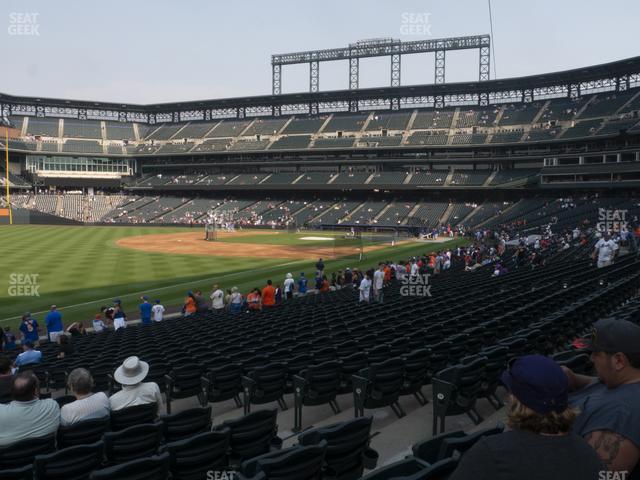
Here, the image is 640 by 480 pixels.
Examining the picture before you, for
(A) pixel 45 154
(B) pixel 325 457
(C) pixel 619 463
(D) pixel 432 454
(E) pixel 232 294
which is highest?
(A) pixel 45 154

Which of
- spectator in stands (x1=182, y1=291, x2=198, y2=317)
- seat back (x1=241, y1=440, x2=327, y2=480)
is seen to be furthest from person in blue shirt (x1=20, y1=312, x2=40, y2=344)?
seat back (x1=241, y1=440, x2=327, y2=480)

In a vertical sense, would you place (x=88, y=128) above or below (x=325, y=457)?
above

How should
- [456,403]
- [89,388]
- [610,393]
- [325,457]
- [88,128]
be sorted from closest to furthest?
[610,393] → [325,457] → [89,388] → [456,403] → [88,128]

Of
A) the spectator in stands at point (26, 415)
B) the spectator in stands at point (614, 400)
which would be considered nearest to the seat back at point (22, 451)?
the spectator in stands at point (26, 415)

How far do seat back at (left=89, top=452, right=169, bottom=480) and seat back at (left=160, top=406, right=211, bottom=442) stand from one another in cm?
117

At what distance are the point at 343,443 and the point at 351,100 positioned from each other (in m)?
94.8

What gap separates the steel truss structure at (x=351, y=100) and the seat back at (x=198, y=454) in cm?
7505

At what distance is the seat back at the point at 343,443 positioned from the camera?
4445 millimetres

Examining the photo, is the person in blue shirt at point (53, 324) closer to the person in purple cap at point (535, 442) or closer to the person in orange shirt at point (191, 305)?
the person in orange shirt at point (191, 305)

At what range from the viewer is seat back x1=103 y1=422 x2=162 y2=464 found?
498cm

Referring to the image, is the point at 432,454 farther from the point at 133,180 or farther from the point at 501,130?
the point at 133,180

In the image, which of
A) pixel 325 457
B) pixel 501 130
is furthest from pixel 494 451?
pixel 501 130

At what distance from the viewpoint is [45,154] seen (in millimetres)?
98688

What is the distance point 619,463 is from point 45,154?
11225cm
